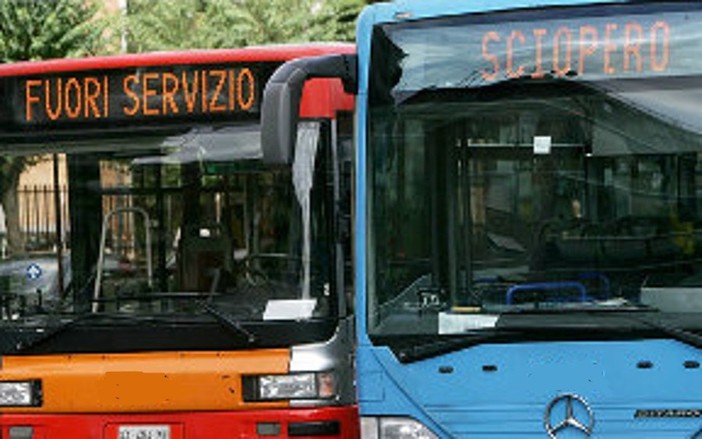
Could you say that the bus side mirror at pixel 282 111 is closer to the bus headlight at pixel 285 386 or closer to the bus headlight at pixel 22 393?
the bus headlight at pixel 285 386

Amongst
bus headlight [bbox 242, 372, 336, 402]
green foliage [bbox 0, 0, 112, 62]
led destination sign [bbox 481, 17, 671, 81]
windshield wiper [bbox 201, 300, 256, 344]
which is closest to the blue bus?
led destination sign [bbox 481, 17, 671, 81]

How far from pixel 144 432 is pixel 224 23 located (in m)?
18.8

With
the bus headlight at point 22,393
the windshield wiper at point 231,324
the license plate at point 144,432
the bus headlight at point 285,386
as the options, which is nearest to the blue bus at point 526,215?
the bus headlight at point 285,386

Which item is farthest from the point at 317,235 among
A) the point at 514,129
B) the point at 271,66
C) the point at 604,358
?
the point at 604,358

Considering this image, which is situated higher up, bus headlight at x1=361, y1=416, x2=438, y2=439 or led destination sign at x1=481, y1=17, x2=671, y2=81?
led destination sign at x1=481, y1=17, x2=671, y2=81

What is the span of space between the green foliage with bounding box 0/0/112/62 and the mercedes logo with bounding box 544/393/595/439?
1701 cm

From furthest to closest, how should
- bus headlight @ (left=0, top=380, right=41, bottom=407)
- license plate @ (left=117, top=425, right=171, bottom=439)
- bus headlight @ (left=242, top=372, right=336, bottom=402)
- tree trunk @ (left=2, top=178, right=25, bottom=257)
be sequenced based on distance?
tree trunk @ (left=2, top=178, right=25, bottom=257) → bus headlight @ (left=0, top=380, right=41, bottom=407) → license plate @ (left=117, top=425, right=171, bottom=439) → bus headlight @ (left=242, top=372, right=336, bottom=402)

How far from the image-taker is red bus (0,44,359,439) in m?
6.82

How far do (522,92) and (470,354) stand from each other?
1148 millimetres

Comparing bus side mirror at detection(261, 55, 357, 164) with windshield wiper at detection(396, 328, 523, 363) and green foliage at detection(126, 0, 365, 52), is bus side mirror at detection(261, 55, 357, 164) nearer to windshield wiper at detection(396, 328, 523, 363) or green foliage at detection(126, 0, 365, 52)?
windshield wiper at detection(396, 328, 523, 363)

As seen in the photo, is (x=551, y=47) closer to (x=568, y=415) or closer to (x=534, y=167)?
(x=534, y=167)

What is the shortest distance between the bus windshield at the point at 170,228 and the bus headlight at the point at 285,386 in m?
0.32

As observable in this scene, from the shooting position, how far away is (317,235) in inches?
271

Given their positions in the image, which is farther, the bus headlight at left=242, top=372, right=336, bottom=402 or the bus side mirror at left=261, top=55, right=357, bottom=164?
the bus headlight at left=242, top=372, right=336, bottom=402
